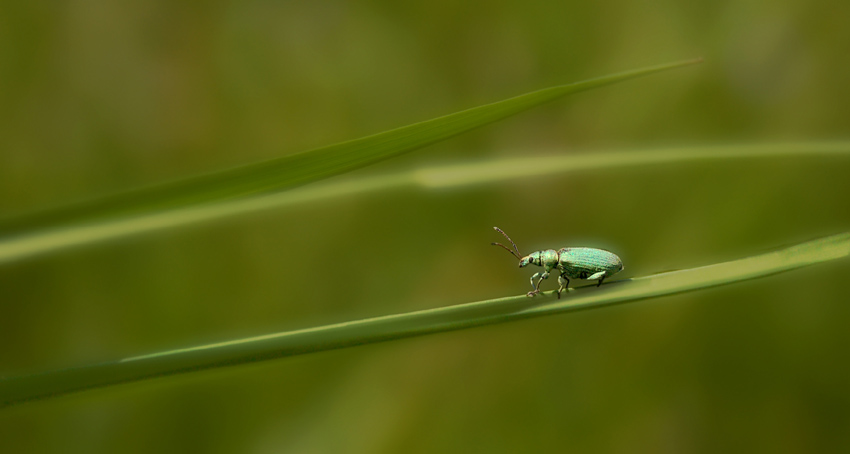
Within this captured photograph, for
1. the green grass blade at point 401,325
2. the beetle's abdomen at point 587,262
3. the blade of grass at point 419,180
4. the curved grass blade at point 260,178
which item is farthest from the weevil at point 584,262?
the curved grass blade at point 260,178

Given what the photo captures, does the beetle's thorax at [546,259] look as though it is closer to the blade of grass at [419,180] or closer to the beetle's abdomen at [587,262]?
the beetle's abdomen at [587,262]

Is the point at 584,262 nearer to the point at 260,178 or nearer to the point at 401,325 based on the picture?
the point at 401,325

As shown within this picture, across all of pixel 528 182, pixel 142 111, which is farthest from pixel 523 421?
pixel 142 111

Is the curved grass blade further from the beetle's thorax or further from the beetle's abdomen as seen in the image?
the beetle's thorax

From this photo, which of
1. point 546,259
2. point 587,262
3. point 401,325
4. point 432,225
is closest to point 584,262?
point 587,262

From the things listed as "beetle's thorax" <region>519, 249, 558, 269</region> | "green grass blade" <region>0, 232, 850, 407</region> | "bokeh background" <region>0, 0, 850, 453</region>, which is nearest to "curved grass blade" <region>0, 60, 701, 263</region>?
"green grass blade" <region>0, 232, 850, 407</region>
